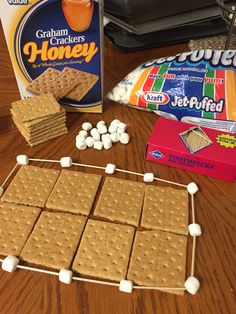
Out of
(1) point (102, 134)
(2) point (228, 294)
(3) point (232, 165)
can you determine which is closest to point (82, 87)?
(1) point (102, 134)

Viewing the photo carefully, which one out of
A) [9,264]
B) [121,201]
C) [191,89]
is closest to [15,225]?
[9,264]

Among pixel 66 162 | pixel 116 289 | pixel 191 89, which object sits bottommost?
pixel 116 289

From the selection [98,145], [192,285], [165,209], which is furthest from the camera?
[98,145]

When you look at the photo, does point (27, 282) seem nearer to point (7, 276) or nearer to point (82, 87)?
point (7, 276)

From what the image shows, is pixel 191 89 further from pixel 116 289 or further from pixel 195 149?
pixel 116 289

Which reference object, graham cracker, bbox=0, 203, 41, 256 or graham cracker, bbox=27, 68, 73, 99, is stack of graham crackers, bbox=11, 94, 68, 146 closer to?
graham cracker, bbox=27, 68, 73, 99

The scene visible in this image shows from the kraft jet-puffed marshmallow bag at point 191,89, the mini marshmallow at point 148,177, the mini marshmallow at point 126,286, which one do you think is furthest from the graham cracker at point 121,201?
the kraft jet-puffed marshmallow bag at point 191,89

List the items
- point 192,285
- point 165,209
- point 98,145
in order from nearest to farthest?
point 192,285, point 165,209, point 98,145
